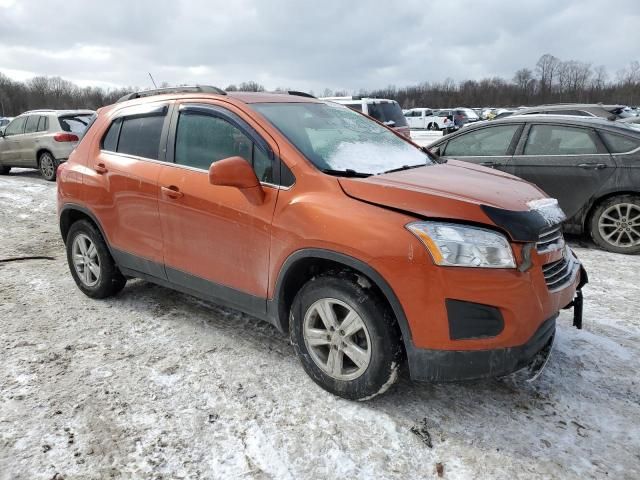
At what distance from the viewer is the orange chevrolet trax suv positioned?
7.84 feet

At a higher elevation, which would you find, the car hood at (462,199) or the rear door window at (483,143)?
the rear door window at (483,143)

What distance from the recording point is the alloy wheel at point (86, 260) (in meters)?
4.28

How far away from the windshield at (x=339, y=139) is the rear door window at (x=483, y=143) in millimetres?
3015

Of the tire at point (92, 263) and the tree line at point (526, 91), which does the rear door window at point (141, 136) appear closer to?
the tire at point (92, 263)

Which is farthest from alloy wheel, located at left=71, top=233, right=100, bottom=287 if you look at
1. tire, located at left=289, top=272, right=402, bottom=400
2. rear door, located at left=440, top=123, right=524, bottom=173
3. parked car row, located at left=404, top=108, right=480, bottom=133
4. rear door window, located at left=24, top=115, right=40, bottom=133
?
parked car row, located at left=404, top=108, right=480, bottom=133

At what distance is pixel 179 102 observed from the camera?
3611 mm

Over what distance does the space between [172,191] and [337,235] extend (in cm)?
140

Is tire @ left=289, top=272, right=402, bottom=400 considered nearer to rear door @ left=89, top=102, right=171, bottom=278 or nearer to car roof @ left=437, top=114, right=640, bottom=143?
rear door @ left=89, top=102, right=171, bottom=278

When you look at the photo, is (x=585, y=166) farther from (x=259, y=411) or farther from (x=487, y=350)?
(x=259, y=411)

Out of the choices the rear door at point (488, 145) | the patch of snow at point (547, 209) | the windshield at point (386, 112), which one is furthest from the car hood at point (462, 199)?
the windshield at point (386, 112)

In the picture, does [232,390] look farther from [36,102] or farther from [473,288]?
[36,102]

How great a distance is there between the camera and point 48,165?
11.9m

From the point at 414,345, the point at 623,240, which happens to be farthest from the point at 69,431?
the point at 623,240

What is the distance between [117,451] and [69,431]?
34 centimetres
